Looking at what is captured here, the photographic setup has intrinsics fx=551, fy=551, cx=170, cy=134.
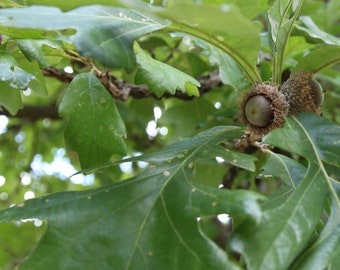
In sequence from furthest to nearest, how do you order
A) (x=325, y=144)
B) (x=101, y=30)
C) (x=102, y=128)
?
(x=102, y=128) → (x=325, y=144) → (x=101, y=30)

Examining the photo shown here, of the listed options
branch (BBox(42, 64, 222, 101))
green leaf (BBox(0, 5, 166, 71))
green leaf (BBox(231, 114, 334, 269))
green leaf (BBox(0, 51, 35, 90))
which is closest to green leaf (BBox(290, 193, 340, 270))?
green leaf (BBox(231, 114, 334, 269))

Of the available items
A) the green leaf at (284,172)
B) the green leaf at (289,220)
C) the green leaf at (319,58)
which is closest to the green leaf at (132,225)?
the green leaf at (289,220)

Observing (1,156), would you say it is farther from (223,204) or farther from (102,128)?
(223,204)

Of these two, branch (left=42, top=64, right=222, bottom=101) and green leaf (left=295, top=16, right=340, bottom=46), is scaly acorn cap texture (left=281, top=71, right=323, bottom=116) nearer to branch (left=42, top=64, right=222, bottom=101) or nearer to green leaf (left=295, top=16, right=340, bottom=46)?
green leaf (left=295, top=16, right=340, bottom=46)

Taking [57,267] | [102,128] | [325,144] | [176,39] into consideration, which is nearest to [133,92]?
[176,39]

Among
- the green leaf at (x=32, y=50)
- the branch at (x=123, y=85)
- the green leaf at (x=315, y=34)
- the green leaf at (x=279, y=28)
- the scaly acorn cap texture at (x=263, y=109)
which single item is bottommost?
the branch at (x=123, y=85)

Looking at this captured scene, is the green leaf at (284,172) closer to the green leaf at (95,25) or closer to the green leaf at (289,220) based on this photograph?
the green leaf at (289,220)
